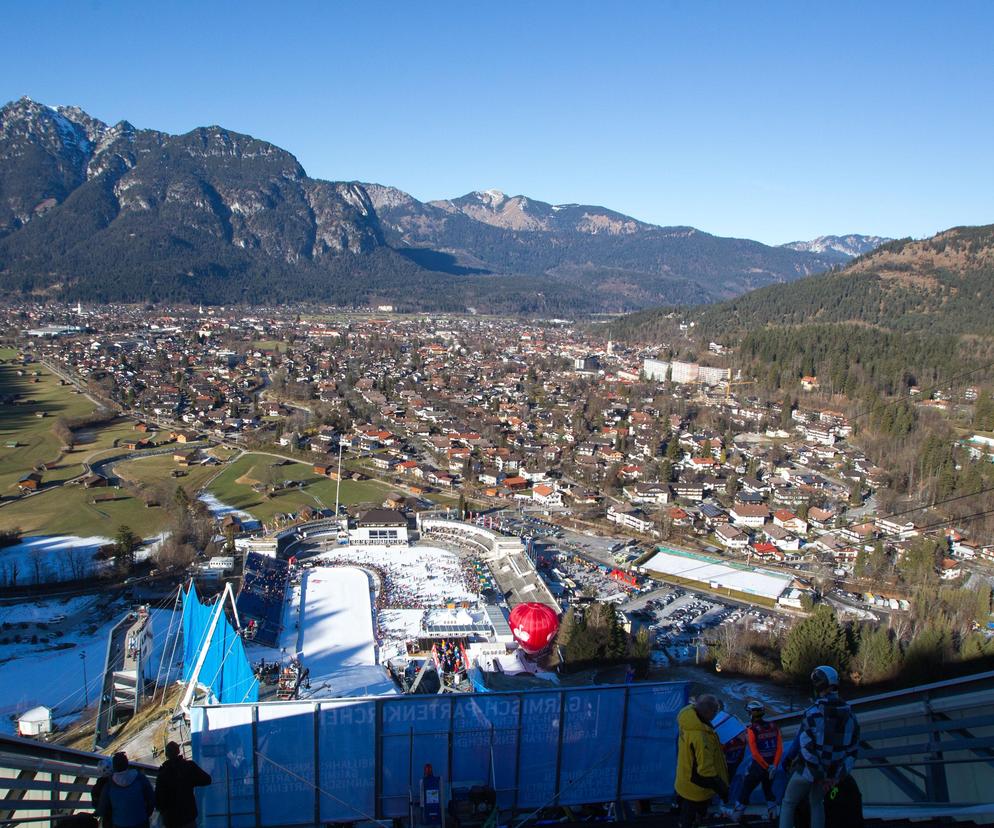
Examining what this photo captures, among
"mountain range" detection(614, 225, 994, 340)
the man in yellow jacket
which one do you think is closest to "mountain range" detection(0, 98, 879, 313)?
"mountain range" detection(614, 225, 994, 340)

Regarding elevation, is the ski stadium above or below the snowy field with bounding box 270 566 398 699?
above

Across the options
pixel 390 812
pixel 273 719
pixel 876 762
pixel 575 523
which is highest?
pixel 876 762

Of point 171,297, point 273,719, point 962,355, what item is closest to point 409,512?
point 273,719

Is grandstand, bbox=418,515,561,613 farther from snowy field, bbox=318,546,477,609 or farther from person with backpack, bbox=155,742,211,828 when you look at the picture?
person with backpack, bbox=155,742,211,828

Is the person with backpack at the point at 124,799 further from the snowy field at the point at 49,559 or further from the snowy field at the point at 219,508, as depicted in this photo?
the snowy field at the point at 219,508

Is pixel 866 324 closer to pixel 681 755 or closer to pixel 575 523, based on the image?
pixel 575 523

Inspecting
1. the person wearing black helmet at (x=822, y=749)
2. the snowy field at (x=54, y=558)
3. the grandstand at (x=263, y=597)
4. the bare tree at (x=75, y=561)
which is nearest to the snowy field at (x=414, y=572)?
the grandstand at (x=263, y=597)
